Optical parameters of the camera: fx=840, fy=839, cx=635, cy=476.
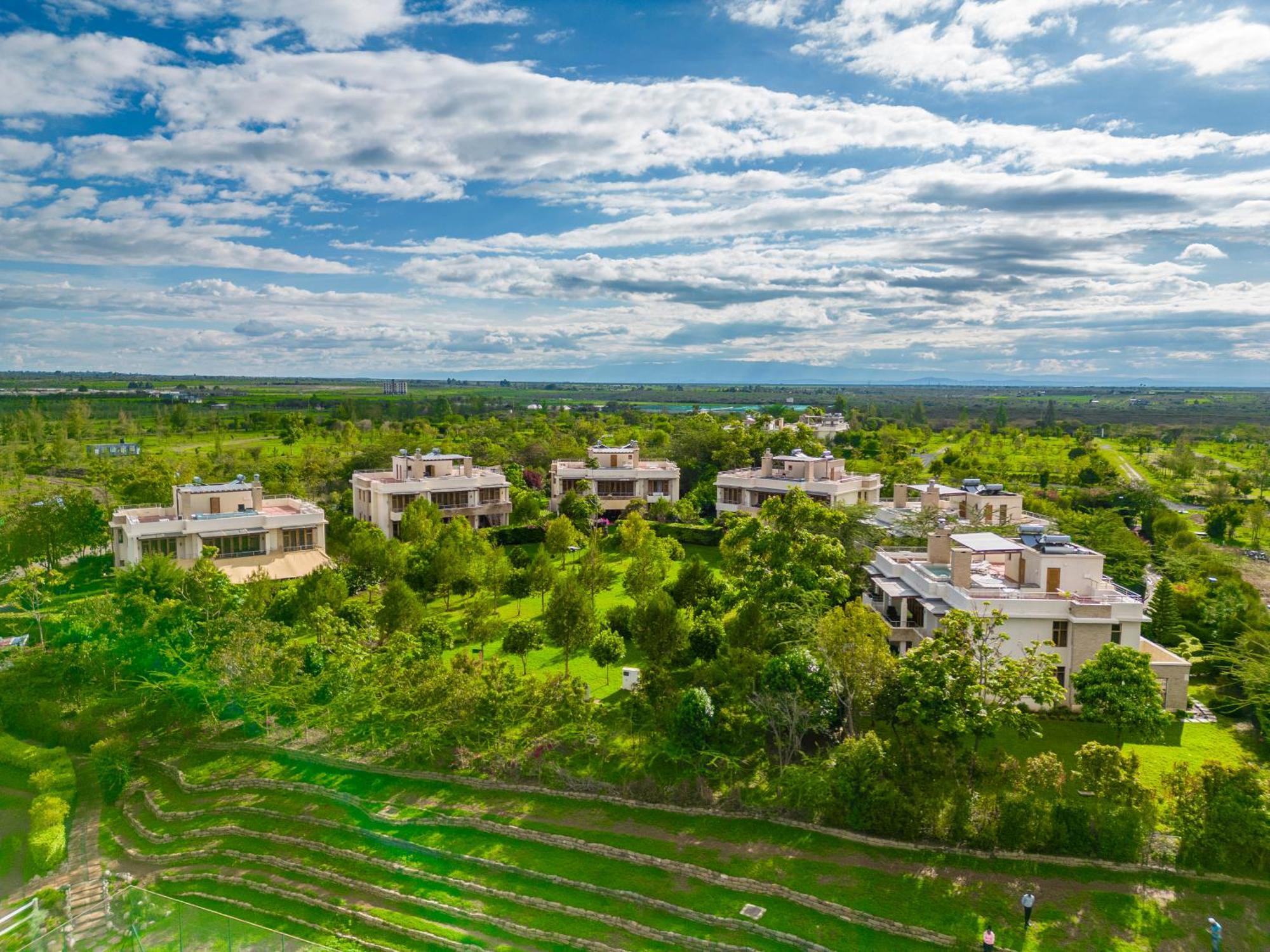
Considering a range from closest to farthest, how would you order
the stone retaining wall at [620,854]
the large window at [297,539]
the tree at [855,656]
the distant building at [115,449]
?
the stone retaining wall at [620,854] < the tree at [855,656] < the large window at [297,539] < the distant building at [115,449]

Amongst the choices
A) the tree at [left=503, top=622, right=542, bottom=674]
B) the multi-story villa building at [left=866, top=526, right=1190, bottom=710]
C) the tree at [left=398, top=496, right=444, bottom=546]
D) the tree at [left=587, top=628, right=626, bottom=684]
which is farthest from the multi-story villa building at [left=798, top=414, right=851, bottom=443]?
the tree at [left=503, top=622, right=542, bottom=674]

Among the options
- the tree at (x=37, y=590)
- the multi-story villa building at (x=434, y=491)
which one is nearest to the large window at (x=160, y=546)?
the tree at (x=37, y=590)

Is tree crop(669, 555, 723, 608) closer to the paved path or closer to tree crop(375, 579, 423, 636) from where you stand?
tree crop(375, 579, 423, 636)


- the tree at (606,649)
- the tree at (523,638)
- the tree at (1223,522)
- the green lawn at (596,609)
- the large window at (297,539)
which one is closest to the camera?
the tree at (606,649)

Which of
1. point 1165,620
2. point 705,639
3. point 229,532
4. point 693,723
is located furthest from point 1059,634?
point 229,532

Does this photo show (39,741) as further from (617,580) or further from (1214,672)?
(1214,672)

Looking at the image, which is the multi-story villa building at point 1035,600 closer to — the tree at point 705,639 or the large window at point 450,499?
the tree at point 705,639
